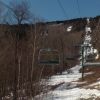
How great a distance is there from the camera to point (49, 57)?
493 inches

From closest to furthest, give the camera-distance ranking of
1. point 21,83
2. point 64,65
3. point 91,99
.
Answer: point 91,99
point 21,83
point 64,65

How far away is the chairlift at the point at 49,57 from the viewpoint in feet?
41.3

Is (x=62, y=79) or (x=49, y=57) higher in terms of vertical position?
(x=49, y=57)

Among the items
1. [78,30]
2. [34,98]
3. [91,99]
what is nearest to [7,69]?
[34,98]

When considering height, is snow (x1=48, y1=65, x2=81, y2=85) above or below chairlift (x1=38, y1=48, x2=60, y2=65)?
below

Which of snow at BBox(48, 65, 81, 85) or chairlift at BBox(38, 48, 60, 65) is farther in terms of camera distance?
snow at BBox(48, 65, 81, 85)

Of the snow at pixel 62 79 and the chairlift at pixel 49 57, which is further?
the snow at pixel 62 79

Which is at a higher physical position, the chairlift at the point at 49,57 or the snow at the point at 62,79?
the chairlift at the point at 49,57

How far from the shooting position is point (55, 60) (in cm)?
1298

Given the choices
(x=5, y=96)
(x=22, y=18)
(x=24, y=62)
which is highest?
(x=22, y=18)

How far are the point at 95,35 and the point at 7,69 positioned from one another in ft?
62.5

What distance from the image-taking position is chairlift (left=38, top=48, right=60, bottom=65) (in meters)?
12.6

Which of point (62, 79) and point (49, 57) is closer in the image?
point (49, 57)

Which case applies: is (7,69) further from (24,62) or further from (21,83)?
(21,83)
